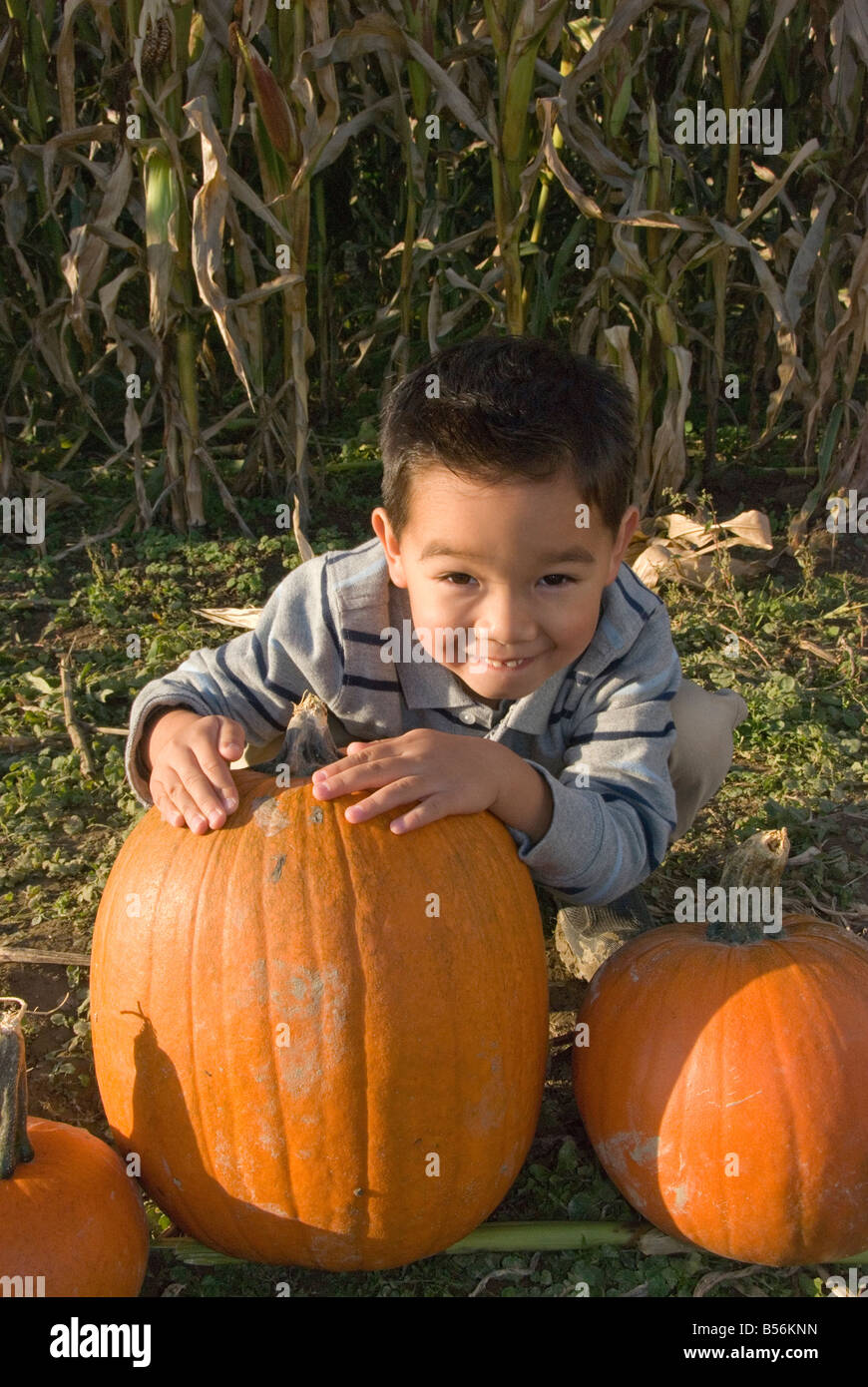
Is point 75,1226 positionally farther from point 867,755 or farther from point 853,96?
point 853,96

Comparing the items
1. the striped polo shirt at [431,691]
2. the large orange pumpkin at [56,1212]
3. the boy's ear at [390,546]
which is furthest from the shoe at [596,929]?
the large orange pumpkin at [56,1212]

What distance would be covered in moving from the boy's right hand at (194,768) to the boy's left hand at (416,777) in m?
0.18

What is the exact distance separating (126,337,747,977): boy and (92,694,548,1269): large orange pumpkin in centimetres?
10

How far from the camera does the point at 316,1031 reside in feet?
6.67

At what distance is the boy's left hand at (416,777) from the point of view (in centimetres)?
214

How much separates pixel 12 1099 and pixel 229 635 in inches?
101

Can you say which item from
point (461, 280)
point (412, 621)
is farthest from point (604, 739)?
point (461, 280)

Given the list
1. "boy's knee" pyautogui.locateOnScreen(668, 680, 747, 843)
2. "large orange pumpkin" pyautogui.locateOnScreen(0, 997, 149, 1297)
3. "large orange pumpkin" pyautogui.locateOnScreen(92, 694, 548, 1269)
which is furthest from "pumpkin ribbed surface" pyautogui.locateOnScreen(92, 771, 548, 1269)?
"boy's knee" pyautogui.locateOnScreen(668, 680, 747, 843)

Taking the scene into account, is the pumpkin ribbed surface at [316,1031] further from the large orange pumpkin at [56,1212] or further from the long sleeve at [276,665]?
the long sleeve at [276,665]

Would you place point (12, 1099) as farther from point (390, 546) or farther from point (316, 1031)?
point (390, 546)

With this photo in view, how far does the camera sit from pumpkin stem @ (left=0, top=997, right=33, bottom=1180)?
6.47ft

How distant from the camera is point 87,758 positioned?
371 centimetres

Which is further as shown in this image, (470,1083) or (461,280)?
(461,280)
